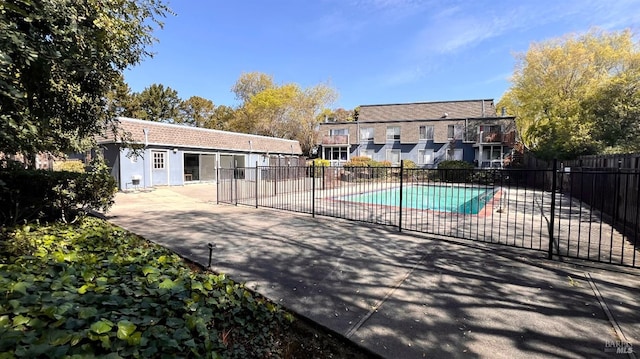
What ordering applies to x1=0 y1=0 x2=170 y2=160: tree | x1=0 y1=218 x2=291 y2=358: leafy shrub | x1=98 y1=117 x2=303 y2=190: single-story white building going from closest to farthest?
x1=0 y1=218 x2=291 y2=358: leafy shrub, x1=0 y1=0 x2=170 y2=160: tree, x1=98 y1=117 x2=303 y2=190: single-story white building

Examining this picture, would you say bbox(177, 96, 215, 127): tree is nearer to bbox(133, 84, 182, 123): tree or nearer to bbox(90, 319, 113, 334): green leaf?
bbox(133, 84, 182, 123): tree

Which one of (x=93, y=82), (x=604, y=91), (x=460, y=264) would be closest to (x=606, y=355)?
(x=460, y=264)

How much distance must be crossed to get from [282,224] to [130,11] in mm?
5235

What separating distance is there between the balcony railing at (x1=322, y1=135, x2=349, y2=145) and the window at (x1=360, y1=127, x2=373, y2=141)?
1.87 metres

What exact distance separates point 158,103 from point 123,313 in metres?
41.8

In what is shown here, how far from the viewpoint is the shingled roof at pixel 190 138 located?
52.0ft

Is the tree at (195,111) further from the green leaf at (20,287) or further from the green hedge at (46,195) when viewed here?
the green leaf at (20,287)

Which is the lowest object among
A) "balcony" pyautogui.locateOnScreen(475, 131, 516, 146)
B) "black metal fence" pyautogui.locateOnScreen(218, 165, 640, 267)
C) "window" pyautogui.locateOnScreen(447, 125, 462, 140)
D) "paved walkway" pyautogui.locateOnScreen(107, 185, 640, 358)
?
"paved walkway" pyautogui.locateOnScreen(107, 185, 640, 358)

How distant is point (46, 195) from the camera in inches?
223

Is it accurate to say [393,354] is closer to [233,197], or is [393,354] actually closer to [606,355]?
[606,355]

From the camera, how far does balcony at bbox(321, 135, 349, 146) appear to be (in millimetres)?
35031

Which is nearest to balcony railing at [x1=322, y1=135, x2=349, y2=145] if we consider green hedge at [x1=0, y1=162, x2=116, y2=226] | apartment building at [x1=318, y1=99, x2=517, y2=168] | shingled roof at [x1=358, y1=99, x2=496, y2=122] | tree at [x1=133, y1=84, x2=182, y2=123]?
apartment building at [x1=318, y1=99, x2=517, y2=168]

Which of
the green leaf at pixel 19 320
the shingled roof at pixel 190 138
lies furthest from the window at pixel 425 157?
the green leaf at pixel 19 320

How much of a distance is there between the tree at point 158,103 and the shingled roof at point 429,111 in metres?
24.9
